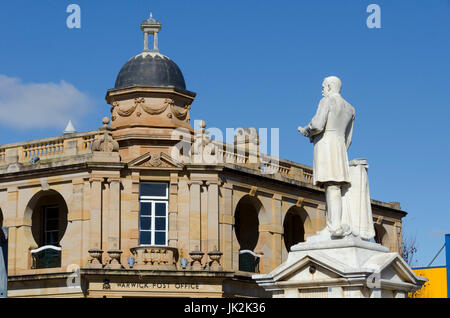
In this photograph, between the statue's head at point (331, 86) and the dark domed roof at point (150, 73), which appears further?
the dark domed roof at point (150, 73)

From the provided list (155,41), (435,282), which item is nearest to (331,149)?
(155,41)

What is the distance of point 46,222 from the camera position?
45562 millimetres

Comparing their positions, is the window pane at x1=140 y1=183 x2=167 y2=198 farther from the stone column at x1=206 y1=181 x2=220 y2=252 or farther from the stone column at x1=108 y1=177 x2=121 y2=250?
the stone column at x1=206 y1=181 x2=220 y2=252

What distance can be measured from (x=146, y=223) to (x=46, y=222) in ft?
17.5

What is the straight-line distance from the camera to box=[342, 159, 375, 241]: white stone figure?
62.2ft

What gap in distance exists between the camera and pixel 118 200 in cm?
4200

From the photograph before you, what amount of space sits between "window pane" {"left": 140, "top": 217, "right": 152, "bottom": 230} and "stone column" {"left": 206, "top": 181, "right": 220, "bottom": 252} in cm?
235

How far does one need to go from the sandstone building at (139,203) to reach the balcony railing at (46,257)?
1.6 inches

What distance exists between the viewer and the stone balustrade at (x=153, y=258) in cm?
4122

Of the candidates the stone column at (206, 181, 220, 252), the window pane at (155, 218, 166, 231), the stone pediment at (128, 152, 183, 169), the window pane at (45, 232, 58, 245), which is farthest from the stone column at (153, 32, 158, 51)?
the window pane at (45, 232, 58, 245)

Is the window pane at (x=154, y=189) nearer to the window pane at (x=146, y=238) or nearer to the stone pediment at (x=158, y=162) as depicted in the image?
the stone pediment at (x=158, y=162)

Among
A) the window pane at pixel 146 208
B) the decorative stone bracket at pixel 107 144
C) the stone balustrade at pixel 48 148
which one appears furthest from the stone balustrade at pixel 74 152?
the window pane at pixel 146 208
